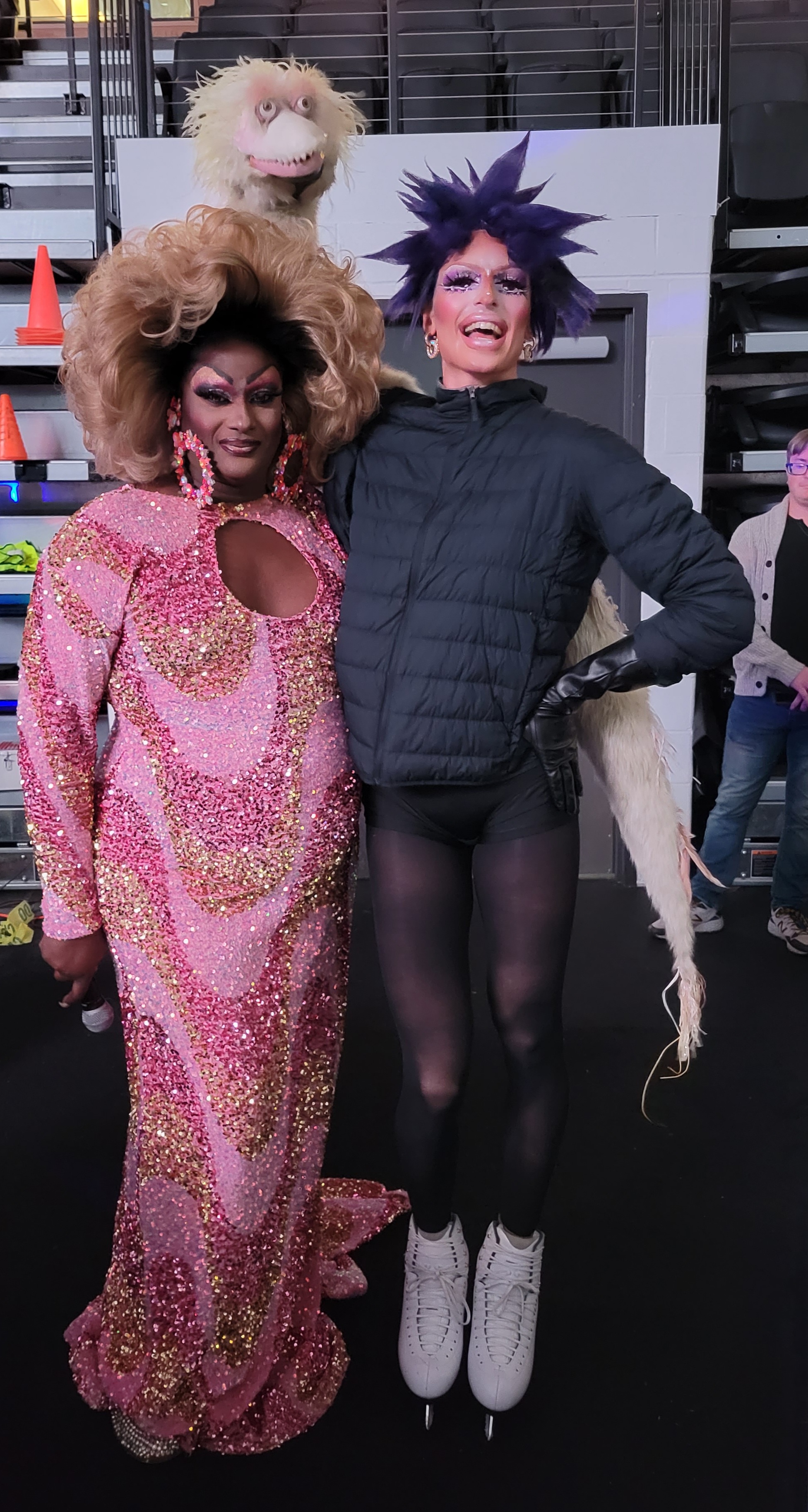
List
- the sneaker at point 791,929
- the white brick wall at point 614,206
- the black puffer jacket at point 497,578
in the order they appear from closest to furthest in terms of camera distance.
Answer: the black puffer jacket at point 497,578 < the sneaker at point 791,929 < the white brick wall at point 614,206

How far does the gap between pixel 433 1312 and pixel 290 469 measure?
4.01ft

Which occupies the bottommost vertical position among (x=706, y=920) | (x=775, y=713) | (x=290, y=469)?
(x=706, y=920)

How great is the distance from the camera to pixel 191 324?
1306 mm

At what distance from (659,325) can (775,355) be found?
115 centimetres

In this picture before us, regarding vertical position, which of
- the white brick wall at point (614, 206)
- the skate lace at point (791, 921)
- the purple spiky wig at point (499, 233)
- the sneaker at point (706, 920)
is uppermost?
the white brick wall at point (614, 206)

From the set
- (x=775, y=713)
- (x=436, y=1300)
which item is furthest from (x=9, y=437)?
(x=436, y=1300)

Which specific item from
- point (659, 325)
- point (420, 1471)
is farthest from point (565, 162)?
point (420, 1471)

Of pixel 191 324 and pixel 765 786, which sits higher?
pixel 191 324

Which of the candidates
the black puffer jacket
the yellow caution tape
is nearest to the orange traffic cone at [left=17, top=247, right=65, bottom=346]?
the yellow caution tape

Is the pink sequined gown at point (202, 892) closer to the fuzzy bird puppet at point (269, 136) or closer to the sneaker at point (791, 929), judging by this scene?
the fuzzy bird puppet at point (269, 136)

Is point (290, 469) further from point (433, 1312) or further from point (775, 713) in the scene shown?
point (775, 713)

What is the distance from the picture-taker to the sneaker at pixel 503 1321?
154 centimetres

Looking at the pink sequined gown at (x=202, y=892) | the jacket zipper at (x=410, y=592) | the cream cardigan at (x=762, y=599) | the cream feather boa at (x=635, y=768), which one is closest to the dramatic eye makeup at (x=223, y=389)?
the pink sequined gown at (x=202, y=892)

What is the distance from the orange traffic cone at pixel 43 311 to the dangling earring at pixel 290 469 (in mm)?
2719
